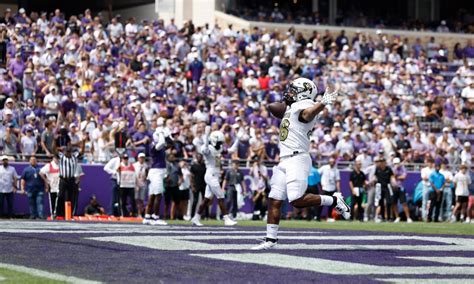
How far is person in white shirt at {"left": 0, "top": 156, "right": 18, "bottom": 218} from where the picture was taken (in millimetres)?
22438

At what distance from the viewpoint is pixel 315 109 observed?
10.9 meters

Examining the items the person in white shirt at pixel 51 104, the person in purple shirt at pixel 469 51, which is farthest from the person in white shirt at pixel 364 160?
the person in purple shirt at pixel 469 51

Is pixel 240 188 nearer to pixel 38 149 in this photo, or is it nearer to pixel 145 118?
pixel 145 118

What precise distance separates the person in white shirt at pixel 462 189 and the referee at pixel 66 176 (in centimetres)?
917

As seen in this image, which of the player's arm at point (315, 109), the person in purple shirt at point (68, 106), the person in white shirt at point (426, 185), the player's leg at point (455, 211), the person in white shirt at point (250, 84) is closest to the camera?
the player's arm at point (315, 109)

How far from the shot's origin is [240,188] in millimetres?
25094

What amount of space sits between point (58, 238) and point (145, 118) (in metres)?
12.8

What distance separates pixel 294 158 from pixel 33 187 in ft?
41.1

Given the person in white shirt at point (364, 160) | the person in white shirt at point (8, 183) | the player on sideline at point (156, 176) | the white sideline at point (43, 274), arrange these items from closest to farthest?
the white sideline at point (43, 274) < the player on sideline at point (156, 176) < the person in white shirt at point (8, 183) < the person in white shirt at point (364, 160)

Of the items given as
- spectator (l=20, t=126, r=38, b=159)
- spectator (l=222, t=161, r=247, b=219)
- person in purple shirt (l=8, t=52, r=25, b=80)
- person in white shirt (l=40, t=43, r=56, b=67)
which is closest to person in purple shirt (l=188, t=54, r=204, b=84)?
person in white shirt (l=40, t=43, r=56, b=67)

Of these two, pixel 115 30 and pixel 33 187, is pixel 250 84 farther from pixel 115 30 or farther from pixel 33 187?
pixel 33 187

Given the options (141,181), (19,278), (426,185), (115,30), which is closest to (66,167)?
(141,181)

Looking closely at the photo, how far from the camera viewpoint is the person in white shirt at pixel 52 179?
22516 mm

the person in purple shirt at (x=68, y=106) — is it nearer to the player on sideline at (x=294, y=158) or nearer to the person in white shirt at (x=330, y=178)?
the person in white shirt at (x=330, y=178)
